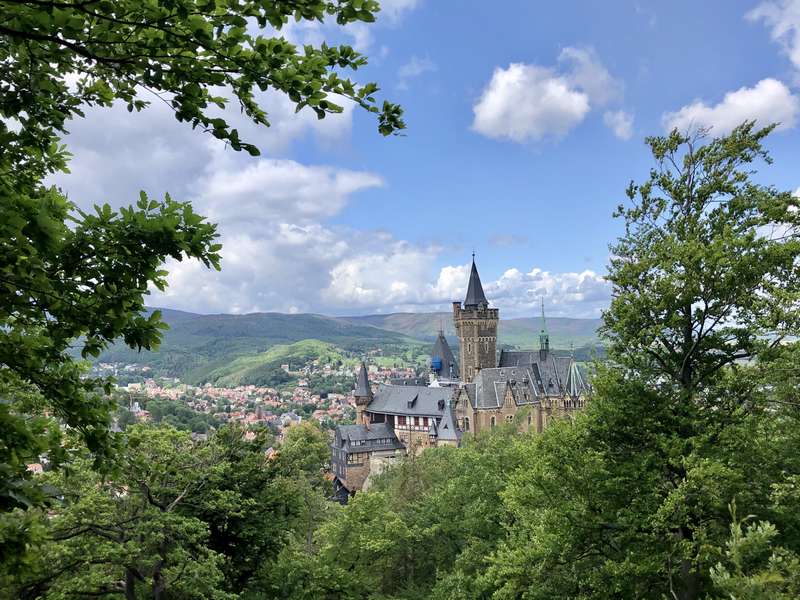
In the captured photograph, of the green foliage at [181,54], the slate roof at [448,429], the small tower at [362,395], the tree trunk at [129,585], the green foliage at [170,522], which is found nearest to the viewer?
the green foliage at [181,54]

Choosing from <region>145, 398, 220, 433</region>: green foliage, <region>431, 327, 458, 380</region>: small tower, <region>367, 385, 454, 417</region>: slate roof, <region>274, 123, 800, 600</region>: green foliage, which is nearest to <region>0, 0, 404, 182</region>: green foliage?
<region>274, 123, 800, 600</region>: green foliage

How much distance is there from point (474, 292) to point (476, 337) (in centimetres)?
698

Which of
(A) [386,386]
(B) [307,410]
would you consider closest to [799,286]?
(A) [386,386]

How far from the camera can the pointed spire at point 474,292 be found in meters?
74.8

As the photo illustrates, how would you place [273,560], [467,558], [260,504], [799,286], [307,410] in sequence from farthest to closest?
[307,410] → [467,558] → [273,560] → [260,504] → [799,286]

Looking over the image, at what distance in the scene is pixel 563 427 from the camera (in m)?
13.1

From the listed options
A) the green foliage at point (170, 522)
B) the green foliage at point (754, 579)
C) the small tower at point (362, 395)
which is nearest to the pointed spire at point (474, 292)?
the small tower at point (362, 395)

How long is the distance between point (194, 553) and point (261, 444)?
4.11m

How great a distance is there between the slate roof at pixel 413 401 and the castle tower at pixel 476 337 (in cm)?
456

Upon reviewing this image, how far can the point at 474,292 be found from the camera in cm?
7575

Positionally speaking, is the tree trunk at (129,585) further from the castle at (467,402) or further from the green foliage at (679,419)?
the castle at (467,402)

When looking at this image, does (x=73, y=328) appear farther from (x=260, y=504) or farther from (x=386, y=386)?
(x=386, y=386)

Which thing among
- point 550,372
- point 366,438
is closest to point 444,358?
point 550,372

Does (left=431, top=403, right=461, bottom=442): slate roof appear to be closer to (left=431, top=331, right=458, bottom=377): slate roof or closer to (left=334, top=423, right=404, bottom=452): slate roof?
(left=334, top=423, right=404, bottom=452): slate roof
